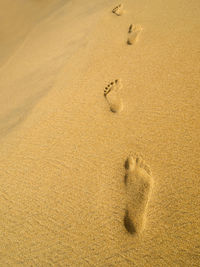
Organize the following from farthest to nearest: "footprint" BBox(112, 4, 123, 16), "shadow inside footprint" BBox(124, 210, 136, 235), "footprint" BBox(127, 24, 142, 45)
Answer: "footprint" BBox(112, 4, 123, 16) → "footprint" BBox(127, 24, 142, 45) → "shadow inside footprint" BBox(124, 210, 136, 235)

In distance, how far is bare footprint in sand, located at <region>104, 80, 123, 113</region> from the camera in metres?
1.54

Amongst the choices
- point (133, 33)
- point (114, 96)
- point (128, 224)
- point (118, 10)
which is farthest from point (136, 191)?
point (118, 10)

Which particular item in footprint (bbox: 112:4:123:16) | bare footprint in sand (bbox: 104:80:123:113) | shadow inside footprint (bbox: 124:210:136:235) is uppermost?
footprint (bbox: 112:4:123:16)

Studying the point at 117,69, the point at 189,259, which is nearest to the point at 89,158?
the point at 189,259

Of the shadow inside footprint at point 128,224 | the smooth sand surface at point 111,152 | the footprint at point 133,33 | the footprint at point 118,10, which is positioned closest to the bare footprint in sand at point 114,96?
the smooth sand surface at point 111,152

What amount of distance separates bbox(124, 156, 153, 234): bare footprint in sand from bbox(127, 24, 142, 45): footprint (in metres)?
1.25

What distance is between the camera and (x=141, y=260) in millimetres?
979

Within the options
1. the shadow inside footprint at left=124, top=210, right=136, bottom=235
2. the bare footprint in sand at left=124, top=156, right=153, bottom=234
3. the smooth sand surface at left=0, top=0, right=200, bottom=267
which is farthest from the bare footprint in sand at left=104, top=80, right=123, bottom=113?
the shadow inside footprint at left=124, top=210, right=136, bottom=235

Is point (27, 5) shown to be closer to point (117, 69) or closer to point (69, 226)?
point (117, 69)

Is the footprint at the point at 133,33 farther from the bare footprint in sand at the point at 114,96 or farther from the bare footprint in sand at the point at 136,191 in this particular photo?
the bare footprint in sand at the point at 136,191

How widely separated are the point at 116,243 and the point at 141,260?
0.45 feet

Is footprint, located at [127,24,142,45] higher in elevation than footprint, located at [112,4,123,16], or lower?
lower

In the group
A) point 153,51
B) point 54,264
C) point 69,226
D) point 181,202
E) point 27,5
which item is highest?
point 27,5

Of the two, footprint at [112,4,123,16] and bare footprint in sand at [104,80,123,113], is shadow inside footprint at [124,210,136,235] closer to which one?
bare footprint in sand at [104,80,123,113]
